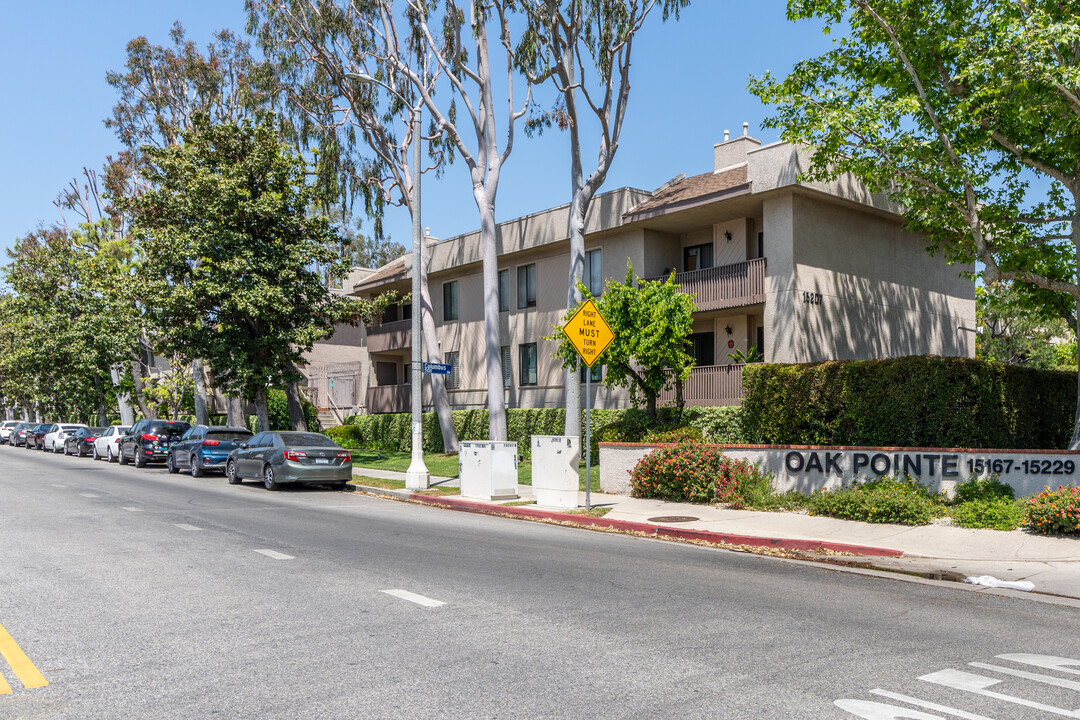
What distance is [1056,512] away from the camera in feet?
38.2

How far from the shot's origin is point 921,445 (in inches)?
608

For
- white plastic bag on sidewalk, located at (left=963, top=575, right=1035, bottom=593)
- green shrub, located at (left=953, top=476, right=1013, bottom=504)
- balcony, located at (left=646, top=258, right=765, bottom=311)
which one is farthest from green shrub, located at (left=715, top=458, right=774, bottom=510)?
balcony, located at (left=646, top=258, right=765, bottom=311)

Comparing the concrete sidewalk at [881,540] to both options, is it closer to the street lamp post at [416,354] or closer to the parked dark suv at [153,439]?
the street lamp post at [416,354]

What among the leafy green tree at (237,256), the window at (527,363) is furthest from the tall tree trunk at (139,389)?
the window at (527,363)

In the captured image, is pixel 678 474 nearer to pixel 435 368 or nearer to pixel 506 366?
pixel 435 368

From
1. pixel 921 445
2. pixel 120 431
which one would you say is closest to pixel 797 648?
pixel 921 445

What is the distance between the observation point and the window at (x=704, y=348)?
27.0 meters

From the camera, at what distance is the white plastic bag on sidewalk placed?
364 inches

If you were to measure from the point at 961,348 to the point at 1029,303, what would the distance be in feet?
40.5

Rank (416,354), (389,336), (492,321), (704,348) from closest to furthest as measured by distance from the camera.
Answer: (416,354)
(704,348)
(492,321)
(389,336)

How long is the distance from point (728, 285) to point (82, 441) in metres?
29.7

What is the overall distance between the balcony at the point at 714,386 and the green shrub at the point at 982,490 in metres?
9.91

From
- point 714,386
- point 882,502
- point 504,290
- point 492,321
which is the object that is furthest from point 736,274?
point 882,502

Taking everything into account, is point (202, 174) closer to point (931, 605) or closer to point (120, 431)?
point (120, 431)
